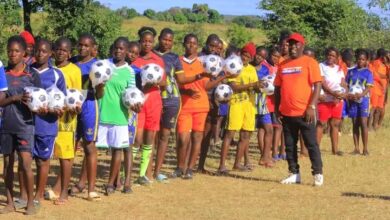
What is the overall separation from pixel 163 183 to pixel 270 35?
22.6 m

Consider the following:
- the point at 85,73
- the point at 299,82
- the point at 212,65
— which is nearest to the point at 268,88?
the point at 299,82

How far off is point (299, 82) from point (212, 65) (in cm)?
122

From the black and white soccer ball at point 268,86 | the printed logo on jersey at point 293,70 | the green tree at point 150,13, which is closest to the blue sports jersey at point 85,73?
the printed logo on jersey at point 293,70

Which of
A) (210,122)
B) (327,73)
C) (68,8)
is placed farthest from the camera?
(68,8)

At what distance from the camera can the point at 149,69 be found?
8.73m

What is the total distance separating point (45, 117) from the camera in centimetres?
758

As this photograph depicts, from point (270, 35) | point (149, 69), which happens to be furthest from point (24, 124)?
point (270, 35)

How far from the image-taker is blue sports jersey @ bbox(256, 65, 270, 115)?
37.8 ft

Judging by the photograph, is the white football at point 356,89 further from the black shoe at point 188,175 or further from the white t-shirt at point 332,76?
the black shoe at point 188,175

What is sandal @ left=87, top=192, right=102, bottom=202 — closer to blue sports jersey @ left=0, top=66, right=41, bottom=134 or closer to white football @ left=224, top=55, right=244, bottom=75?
blue sports jersey @ left=0, top=66, right=41, bottom=134

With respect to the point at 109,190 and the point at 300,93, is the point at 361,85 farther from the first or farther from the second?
the point at 109,190

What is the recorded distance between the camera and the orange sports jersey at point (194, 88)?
982cm

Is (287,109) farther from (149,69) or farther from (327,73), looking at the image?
(327,73)

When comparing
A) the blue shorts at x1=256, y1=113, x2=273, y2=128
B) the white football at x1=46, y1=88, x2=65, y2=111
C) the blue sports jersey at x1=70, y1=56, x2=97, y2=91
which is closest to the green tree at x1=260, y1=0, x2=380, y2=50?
the blue shorts at x1=256, y1=113, x2=273, y2=128
